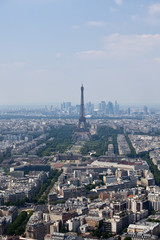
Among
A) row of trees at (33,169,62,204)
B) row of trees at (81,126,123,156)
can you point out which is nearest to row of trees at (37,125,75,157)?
row of trees at (81,126,123,156)

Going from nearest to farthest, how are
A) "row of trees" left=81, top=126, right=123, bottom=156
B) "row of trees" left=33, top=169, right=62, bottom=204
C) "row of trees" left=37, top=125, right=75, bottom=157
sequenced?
"row of trees" left=33, top=169, right=62, bottom=204
"row of trees" left=81, top=126, right=123, bottom=156
"row of trees" left=37, top=125, right=75, bottom=157

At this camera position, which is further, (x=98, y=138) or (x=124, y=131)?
(x=124, y=131)

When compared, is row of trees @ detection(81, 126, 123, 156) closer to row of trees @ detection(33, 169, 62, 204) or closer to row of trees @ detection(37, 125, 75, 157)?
row of trees @ detection(37, 125, 75, 157)

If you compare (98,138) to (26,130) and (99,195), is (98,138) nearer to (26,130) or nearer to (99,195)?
(26,130)

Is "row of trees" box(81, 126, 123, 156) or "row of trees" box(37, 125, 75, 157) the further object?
"row of trees" box(37, 125, 75, 157)

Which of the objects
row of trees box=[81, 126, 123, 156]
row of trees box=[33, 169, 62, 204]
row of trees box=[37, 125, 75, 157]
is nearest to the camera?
row of trees box=[33, 169, 62, 204]

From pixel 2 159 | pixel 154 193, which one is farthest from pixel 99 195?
pixel 2 159

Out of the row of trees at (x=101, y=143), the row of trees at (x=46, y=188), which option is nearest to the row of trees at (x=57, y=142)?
the row of trees at (x=101, y=143)

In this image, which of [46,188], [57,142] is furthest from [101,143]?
[46,188]
